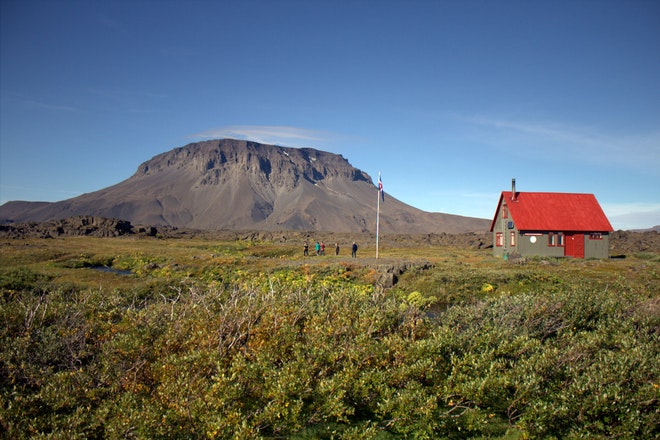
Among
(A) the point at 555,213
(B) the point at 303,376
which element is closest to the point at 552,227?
(A) the point at 555,213

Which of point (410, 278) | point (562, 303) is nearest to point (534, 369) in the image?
point (562, 303)

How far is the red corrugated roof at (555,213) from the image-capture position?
51.9 meters

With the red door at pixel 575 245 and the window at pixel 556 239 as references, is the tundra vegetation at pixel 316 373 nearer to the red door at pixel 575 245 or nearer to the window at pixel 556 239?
the window at pixel 556 239

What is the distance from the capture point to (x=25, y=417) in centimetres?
870

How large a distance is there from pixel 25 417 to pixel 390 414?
762 cm

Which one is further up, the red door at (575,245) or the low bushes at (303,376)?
the red door at (575,245)

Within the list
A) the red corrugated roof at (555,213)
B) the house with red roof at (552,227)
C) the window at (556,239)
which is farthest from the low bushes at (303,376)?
the window at (556,239)

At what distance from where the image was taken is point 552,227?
51750mm

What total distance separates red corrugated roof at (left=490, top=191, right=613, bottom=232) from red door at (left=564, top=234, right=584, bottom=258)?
1.06m

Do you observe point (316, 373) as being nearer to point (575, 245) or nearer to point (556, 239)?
point (556, 239)

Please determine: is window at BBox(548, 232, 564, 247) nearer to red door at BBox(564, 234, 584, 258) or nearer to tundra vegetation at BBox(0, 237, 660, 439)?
red door at BBox(564, 234, 584, 258)

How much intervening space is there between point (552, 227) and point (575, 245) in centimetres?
365

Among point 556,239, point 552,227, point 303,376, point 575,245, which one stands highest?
point 552,227

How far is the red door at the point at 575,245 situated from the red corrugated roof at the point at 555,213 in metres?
1.06
